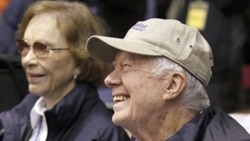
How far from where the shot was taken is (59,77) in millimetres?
3410

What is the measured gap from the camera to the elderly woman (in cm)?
333

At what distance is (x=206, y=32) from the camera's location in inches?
208

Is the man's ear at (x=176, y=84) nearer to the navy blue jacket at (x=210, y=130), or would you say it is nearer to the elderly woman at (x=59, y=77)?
the navy blue jacket at (x=210, y=130)

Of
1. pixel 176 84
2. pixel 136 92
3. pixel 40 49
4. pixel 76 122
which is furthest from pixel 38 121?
pixel 176 84

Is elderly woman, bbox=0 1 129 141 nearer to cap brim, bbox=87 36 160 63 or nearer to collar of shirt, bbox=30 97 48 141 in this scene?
collar of shirt, bbox=30 97 48 141

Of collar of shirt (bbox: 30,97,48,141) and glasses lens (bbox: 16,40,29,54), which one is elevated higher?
glasses lens (bbox: 16,40,29,54)

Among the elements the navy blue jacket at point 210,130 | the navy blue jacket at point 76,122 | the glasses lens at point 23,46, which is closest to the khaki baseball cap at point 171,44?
the navy blue jacket at point 210,130

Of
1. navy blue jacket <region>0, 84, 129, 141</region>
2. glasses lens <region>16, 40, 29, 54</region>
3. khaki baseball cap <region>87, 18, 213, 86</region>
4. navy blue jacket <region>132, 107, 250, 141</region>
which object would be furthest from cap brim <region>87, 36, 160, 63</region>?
glasses lens <region>16, 40, 29, 54</region>

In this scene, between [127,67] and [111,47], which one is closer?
[127,67]

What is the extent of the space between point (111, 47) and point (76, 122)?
627 millimetres

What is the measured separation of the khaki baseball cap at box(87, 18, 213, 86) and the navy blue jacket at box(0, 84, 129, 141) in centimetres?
60

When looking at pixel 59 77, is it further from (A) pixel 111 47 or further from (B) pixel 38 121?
(A) pixel 111 47

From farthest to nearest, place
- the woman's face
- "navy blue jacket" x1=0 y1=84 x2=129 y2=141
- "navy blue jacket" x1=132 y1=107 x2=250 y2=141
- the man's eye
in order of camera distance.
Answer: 1. the woman's face
2. "navy blue jacket" x1=0 y1=84 x2=129 y2=141
3. the man's eye
4. "navy blue jacket" x1=132 y1=107 x2=250 y2=141

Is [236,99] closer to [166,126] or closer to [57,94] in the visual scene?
[57,94]
